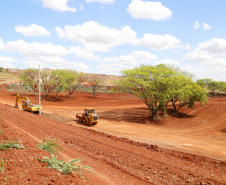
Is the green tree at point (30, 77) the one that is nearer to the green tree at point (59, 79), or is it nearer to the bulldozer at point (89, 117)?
the green tree at point (59, 79)

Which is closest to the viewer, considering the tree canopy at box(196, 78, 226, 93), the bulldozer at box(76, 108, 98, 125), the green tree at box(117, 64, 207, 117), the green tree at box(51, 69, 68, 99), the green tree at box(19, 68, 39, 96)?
the bulldozer at box(76, 108, 98, 125)

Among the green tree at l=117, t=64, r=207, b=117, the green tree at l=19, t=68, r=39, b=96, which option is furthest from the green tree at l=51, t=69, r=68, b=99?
the green tree at l=117, t=64, r=207, b=117

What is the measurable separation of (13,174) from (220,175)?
9853 millimetres

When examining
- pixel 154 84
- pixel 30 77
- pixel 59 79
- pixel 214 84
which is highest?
pixel 214 84

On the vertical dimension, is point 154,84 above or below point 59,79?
below

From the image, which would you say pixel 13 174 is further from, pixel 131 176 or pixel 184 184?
pixel 184 184

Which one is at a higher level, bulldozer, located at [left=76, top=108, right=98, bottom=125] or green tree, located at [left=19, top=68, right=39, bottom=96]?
green tree, located at [left=19, top=68, right=39, bottom=96]

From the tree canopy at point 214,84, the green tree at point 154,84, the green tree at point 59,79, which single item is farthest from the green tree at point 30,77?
the tree canopy at point 214,84

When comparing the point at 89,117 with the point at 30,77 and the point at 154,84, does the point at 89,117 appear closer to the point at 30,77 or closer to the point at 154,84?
the point at 154,84

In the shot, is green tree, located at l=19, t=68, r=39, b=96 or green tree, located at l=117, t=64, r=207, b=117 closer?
green tree, located at l=117, t=64, r=207, b=117

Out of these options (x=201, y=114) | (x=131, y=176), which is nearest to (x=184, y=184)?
(x=131, y=176)

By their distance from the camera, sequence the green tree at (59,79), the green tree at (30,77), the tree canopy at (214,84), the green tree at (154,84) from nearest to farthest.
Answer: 1. the green tree at (154,84)
2. the green tree at (30,77)
3. the green tree at (59,79)
4. the tree canopy at (214,84)

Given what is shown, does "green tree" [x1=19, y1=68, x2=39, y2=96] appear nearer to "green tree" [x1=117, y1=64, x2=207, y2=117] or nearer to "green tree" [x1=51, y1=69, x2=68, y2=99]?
"green tree" [x1=51, y1=69, x2=68, y2=99]

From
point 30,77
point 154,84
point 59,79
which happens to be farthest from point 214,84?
point 30,77
